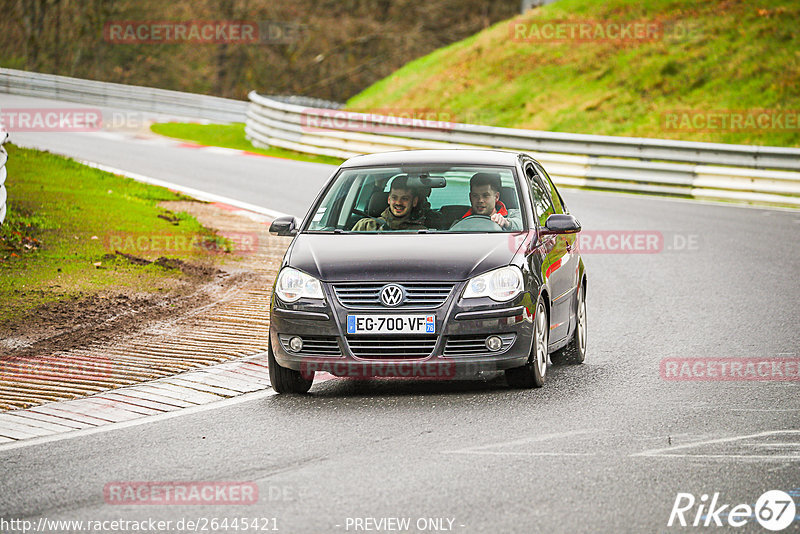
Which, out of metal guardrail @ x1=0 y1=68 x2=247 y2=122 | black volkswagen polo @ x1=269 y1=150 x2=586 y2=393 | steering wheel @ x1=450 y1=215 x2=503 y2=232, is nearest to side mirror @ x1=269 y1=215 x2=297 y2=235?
black volkswagen polo @ x1=269 y1=150 x2=586 y2=393

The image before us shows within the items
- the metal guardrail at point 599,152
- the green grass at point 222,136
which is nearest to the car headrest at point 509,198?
the metal guardrail at point 599,152

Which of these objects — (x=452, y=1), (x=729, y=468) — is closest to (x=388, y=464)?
(x=729, y=468)

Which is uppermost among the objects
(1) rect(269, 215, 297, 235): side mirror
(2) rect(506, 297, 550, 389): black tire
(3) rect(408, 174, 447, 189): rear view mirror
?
(3) rect(408, 174, 447, 189): rear view mirror

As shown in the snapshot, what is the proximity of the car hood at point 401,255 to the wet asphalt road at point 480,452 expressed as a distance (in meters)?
0.86

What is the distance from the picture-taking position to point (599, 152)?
79.5ft

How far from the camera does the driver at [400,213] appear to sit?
8984mm

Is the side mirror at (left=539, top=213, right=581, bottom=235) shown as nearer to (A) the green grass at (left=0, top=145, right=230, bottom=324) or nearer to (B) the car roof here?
(B) the car roof

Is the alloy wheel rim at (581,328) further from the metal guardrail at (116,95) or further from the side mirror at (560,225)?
the metal guardrail at (116,95)

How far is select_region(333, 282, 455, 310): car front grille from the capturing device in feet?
25.8

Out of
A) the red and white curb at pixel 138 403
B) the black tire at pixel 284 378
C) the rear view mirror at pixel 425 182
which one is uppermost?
the rear view mirror at pixel 425 182

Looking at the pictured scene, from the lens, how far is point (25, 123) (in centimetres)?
3350

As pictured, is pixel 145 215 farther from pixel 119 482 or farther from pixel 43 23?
pixel 43 23

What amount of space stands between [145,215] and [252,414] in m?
9.27

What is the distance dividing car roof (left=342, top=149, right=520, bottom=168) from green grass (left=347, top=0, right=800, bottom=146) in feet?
62.3
